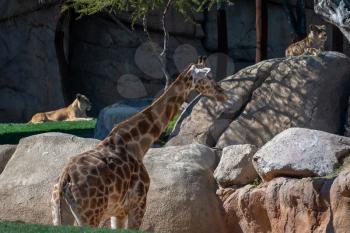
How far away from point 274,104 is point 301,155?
2914 millimetres

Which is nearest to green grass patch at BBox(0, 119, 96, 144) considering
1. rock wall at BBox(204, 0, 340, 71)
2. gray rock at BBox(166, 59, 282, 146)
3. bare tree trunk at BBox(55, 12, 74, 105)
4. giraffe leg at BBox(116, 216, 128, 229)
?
gray rock at BBox(166, 59, 282, 146)

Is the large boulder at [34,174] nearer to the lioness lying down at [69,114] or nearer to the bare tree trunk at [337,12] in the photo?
the bare tree trunk at [337,12]

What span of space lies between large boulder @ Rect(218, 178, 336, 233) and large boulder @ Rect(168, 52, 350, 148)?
2.17m

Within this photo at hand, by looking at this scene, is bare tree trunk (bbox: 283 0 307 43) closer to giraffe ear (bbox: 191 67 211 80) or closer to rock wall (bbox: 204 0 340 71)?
rock wall (bbox: 204 0 340 71)

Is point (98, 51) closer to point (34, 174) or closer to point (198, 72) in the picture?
point (34, 174)

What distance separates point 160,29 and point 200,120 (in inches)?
573

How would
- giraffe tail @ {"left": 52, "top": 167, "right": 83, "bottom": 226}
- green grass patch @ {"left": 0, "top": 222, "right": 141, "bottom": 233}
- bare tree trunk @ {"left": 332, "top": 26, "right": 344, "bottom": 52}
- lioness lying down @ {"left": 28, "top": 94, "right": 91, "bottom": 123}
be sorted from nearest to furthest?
green grass patch @ {"left": 0, "top": 222, "right": 141, "bottom": 233} → giraffe tail @ {"left": 52, "top": 167, "right": 83, "bottom": 226} → bare tree trunk @ {"left": 332, "top": 26, "right": 344, "bottom": 52} → lioness lying down @ {"left": 28, "top": 94, "right": 91, "bottom": 123}

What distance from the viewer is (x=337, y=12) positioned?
9.77 m

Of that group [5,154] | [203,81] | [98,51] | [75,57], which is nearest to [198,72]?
[203,81]

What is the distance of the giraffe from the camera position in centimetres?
931

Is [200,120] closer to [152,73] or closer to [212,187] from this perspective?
[212,187]

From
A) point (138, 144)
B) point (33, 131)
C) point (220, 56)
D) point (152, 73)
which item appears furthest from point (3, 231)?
point (152, 73)

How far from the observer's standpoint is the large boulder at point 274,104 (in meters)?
13.4

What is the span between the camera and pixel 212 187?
1157cm
